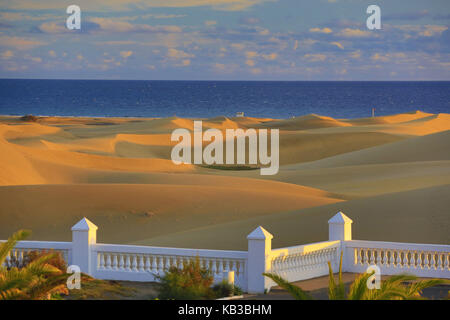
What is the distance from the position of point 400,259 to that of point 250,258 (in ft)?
11.4

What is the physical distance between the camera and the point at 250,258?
15555 mm

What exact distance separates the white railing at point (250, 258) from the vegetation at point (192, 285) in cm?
36

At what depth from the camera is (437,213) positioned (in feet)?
72.9

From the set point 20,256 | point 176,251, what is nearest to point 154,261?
point 176,251

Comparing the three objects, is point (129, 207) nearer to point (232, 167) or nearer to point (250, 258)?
point (250, 258)

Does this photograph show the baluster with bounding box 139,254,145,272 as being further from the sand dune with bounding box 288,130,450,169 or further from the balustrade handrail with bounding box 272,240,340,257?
the sand dune with bounding box 288,130,450,169

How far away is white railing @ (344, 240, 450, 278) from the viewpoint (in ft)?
55.6

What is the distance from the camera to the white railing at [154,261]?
15781mm

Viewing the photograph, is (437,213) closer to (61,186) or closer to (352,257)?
(352,257)

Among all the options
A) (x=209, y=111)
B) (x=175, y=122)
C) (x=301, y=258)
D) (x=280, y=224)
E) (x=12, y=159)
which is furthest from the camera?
(x=209, y=111)

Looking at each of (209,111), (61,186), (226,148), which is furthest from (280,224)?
(209,111)

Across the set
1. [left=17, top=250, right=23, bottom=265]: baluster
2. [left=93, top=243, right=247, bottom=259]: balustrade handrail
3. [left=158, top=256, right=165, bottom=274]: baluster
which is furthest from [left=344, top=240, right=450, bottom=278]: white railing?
[left=17, top=250, right=23, bottom=265]: baluster

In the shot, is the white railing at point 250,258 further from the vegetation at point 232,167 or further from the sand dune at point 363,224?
the vegetation at point 232,167
